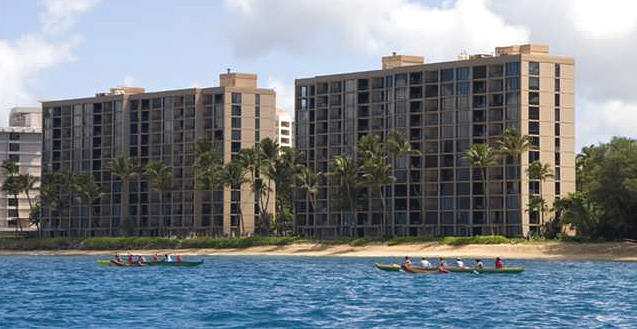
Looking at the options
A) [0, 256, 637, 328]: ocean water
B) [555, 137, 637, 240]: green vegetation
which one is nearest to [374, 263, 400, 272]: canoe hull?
[0, 256, 637, 328]: ocean water

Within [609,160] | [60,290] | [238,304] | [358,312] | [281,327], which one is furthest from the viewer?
[609,160]

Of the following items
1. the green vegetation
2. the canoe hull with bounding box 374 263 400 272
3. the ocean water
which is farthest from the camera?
the green vegetation

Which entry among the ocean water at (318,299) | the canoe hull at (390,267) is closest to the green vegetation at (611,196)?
the ocean water at (318,299)

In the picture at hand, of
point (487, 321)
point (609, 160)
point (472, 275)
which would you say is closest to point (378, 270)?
point (472, 275)

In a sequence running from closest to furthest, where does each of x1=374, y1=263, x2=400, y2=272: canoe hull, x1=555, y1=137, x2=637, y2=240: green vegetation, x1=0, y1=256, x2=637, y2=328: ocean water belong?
1. x1=0, y1=256, x2=637, y2=328: ocean water
2. x1=374, y1=263, x2=400, y2=272: canoe hull
3. x1=555, y1=137, x2=637, y2=240: green vegetation

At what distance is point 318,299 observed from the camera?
3812 inches

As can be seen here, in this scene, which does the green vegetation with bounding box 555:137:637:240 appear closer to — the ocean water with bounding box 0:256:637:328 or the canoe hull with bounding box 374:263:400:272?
the ocean water with bounding box 0:256:637:328

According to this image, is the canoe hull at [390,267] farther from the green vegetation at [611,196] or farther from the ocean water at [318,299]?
the green vegetation at [611,196]

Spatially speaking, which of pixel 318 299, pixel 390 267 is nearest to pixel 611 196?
pixel 390 267

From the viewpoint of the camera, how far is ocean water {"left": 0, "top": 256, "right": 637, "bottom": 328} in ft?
258

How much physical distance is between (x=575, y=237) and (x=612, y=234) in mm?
7211

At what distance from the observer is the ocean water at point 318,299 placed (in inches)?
3098

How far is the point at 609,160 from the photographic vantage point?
176m

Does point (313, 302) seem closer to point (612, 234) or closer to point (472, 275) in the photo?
point (472, 275)
